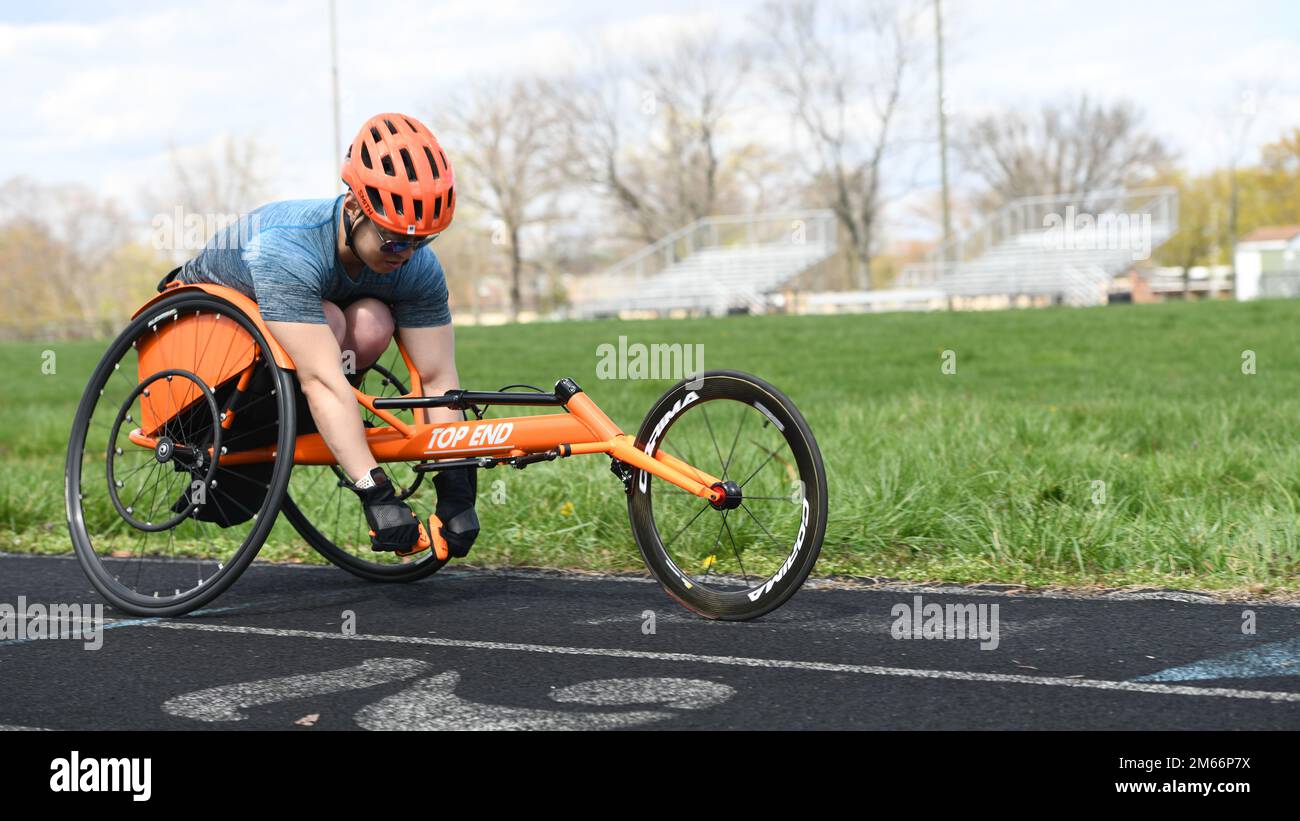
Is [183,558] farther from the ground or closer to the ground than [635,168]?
closer to the ground

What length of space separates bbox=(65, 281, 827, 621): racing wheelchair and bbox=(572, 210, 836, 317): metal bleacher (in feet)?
114

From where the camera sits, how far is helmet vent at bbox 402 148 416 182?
493cm

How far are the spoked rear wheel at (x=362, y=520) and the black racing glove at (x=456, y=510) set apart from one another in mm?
134

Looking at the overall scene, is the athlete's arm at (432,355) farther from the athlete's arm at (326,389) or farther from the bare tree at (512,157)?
the bare tree at (512,157)

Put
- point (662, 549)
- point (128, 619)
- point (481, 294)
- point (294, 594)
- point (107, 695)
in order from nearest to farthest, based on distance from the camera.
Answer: point (107, 695)
point (662, 549)
point (128, 619)
point (294, 594)
point (481, 294)

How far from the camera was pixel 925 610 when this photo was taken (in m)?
5.07

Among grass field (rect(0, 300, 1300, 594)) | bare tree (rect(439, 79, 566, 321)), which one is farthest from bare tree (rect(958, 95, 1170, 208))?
grass field (rect(0, 300, 1300, 594))

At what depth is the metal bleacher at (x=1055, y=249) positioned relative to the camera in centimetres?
3634

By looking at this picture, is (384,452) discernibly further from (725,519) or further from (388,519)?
(725,519)

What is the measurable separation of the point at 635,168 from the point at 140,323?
59401mm

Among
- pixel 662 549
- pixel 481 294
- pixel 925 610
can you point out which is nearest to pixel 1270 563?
pixel 925 610

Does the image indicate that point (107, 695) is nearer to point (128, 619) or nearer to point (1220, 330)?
point (128, 619)

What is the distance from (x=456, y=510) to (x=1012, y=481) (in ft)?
9.83
